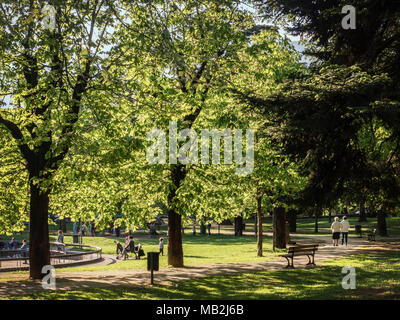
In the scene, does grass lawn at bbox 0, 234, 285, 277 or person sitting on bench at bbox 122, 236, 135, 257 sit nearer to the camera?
grass lawn at bbox 0, 234, 285, 277

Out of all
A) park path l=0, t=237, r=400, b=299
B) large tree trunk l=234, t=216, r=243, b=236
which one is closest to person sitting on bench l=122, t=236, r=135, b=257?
park path l=0, t=237, r=400, b=299

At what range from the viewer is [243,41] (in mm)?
18281

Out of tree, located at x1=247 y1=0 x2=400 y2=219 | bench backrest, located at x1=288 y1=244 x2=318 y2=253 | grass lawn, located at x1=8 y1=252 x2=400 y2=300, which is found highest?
tree, located at x1=247 y1=0 x2=400 y2=219

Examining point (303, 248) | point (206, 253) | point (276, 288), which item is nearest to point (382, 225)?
point (206, 253)

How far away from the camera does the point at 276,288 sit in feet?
40.3

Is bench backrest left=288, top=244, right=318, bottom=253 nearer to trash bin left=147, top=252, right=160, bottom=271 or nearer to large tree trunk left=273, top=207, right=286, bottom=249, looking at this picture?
trash bin left=147, top=252, right=160, bottom=271

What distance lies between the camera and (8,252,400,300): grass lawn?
10883 millimetres

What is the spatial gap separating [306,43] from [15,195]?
14.0 metres

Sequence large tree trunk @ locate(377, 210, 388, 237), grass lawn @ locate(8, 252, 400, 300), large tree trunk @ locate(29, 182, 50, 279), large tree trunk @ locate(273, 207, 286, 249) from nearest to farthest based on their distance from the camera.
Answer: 1. grass lawn @ locate(8, 252, 400, 300)
2. large tree trunk @ locate(29, 182, 50, 279)
3. large tree trunk @ locate(273, 207, 286, 249)
4. large tree trunk @ locate(377, 210, 388, 237)

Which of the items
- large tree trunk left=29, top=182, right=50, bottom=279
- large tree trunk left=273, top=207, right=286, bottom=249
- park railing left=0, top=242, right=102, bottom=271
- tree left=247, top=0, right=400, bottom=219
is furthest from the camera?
large tree trunk left=273, top=207, right=286, bottom=249

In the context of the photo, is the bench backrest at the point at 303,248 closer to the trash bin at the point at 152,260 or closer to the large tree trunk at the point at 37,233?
the trash bin at the point at 152,260

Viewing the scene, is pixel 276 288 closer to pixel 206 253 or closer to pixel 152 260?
pixel 152 260

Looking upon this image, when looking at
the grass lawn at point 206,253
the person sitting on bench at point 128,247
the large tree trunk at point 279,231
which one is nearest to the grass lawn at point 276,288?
the grass lawn at point 206,253
